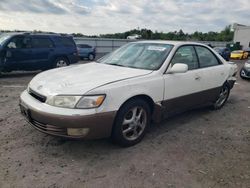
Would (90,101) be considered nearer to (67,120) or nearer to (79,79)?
(67,120)

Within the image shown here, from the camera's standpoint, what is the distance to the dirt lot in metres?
2.81

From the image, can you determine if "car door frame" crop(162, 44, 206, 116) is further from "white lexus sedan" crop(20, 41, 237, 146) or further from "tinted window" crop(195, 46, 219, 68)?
"tinted window" crop(195, 46, 219, 68)

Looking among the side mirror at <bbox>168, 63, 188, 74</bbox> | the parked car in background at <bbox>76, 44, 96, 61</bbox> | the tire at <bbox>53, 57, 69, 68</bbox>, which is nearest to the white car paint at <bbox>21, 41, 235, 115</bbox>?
the side mirror at <bbox>168, 63, 188, 74</bbox>

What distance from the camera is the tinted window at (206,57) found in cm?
477

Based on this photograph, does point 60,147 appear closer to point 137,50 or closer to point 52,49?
point 137,50

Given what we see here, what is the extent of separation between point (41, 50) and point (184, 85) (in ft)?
23.9

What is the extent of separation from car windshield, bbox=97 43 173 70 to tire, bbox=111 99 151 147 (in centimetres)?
71

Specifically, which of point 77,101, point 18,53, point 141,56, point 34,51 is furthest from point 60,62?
point 77,101

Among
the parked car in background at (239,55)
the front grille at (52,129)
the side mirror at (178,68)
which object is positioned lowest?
the parked car in background at (239,55)

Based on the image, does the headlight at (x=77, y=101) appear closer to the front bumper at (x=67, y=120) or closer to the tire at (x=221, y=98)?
the front bumper at (x=67, y=120)

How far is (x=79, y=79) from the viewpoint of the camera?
3.41m

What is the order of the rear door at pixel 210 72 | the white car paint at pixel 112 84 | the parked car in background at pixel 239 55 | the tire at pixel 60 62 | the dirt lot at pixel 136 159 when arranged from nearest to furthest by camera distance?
the dirt lot at pixel 136 159
the white car paint at pixel 112 84
the rear door at pixel 210 72
the tire at pixel 60 62
the parked car in background at pixel 239 55

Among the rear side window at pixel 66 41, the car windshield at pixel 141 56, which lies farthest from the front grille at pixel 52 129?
the rear side window at pixel 66 41

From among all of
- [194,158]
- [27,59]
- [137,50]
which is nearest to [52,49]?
[27,59]
